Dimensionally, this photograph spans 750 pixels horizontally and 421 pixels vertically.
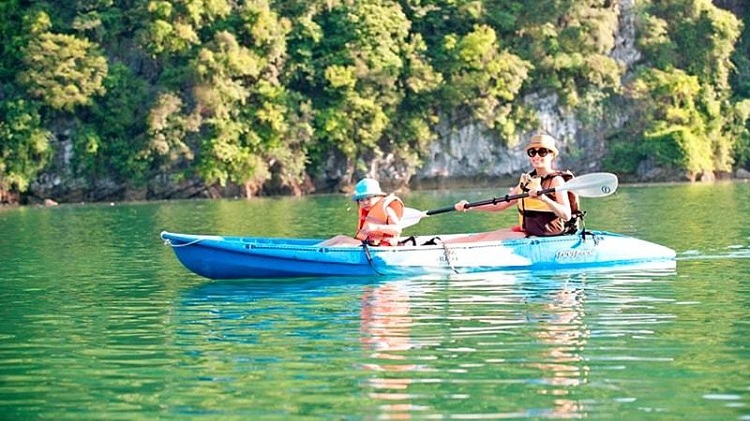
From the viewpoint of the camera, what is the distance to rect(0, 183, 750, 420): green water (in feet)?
26.8

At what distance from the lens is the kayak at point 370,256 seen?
15.2 metres

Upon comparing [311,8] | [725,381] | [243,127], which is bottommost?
[725,381]

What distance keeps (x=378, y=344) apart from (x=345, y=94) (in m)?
39.4

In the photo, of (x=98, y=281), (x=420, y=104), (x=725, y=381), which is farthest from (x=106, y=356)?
(x=420, y=104)

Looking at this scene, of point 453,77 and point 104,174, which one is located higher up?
point 453,77

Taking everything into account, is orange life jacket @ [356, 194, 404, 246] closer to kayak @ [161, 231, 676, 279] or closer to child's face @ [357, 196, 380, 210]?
child's face @ [357, 196, 380, 210]

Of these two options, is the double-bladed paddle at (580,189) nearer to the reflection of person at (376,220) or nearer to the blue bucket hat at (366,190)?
the reflection of person at (376,220)

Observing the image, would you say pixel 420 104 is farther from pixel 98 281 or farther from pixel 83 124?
pixel 98 281

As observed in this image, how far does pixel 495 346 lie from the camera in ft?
32.8

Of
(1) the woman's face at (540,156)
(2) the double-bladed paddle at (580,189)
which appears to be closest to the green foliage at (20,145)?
(2) the double-bladed paddle at (580,189)

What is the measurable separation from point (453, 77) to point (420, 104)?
1586 millimetres

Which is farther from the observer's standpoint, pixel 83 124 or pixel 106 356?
pixel 83 124

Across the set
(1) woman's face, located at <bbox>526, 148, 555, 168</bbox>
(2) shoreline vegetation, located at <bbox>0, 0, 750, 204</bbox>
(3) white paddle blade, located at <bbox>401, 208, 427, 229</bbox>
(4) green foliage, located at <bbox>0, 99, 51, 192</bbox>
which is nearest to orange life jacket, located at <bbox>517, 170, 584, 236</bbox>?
(1) woman's face, located at <bbox>526, 148, 555, 168</bbox>

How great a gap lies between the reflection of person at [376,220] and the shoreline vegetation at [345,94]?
104ft
